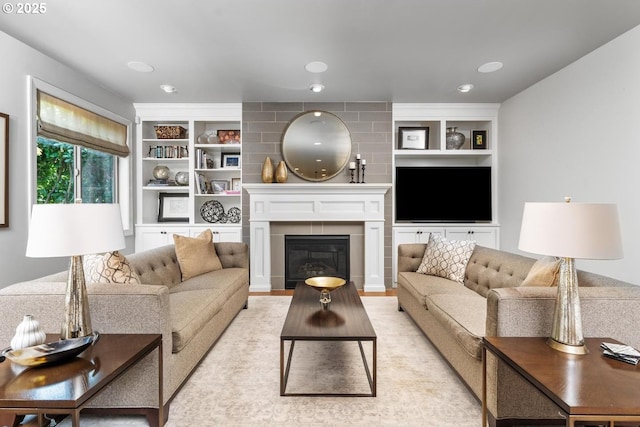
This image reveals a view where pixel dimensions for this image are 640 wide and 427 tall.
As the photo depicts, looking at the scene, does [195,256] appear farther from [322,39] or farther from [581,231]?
[581,231]

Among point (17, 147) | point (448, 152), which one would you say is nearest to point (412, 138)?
point (448, 152)

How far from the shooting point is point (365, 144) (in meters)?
4.36

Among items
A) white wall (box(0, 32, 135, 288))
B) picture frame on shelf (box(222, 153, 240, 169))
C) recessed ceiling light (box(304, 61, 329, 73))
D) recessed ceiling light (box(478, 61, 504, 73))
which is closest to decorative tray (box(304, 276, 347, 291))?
recessed ceiling light (box(304, 61, 329, 73))

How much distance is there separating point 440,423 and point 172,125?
4553 mm

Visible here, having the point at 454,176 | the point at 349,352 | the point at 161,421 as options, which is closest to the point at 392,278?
the point at 454,176

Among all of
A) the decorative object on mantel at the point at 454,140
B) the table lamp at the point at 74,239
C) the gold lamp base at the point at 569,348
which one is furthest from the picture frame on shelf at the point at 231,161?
the gold lamp base at the point at 569,348

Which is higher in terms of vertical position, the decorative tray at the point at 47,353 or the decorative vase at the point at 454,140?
the decorative vase at the point at 454,140

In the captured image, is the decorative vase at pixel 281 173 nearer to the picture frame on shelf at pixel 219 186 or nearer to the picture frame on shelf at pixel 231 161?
the picture frame on shelf at pixel 231 161

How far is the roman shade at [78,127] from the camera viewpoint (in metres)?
2.94

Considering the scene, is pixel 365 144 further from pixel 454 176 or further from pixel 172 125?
pixel 172 125

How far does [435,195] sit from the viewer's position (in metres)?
4.39

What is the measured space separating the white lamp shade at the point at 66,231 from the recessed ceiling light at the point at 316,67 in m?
2.39

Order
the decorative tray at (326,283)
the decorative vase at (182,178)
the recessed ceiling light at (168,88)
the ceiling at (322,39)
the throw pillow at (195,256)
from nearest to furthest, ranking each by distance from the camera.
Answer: the ceiling at (322,39)
the decorative tray at (326,283)
the throw pillow at (195,256)
the recessed ceiling light at (168,88)
the decorative vase at (182,178)

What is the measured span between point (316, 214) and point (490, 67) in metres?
2.50
